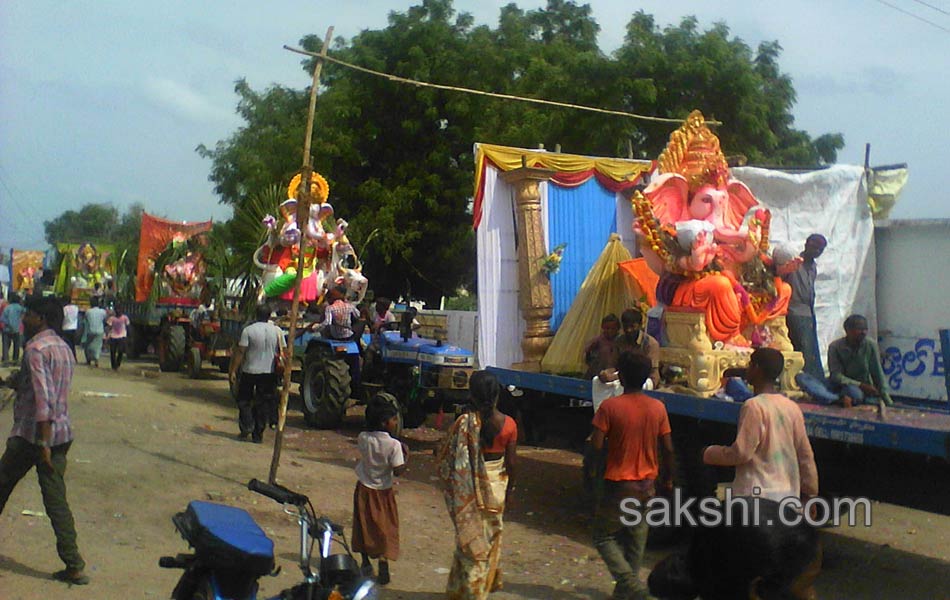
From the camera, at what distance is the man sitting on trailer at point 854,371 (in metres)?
7.26

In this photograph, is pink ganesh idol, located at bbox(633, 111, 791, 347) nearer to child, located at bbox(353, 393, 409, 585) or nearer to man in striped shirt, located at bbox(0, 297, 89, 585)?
child, located at bbox(353, 393, 409, 585)

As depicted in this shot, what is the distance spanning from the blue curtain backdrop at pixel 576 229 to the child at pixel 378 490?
5.08 m

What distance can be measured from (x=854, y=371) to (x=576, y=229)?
489 cm

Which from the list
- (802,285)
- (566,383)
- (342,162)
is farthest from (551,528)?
(342,162)

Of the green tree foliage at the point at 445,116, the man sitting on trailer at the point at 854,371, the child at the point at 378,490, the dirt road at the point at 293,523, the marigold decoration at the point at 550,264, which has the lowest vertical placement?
the dirt road at the point at 293,523

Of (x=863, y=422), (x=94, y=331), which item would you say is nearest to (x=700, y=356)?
(x=863, y=422)

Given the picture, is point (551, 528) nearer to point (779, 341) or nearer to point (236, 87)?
point (779, 341)

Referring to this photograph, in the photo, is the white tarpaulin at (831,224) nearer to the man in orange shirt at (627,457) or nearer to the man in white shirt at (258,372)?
the man in white shirt at (258,372)

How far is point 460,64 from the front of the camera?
25.6m

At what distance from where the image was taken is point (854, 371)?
7.41m

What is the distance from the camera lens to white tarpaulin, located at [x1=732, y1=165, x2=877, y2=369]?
11570mm

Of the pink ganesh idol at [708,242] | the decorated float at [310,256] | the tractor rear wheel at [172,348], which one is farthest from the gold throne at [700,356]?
the tractor rear wheel at [172,348]

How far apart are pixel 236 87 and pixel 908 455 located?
1088 inches

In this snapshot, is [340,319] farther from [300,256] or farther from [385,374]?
[300,256]
